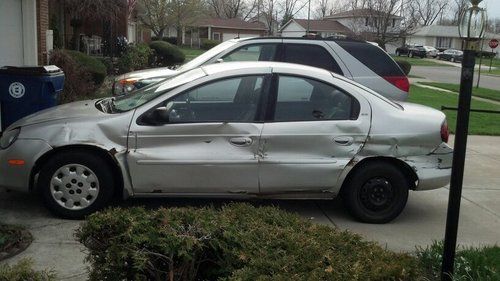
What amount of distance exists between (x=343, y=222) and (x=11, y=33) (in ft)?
31.0

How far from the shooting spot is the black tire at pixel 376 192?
19.0 feet

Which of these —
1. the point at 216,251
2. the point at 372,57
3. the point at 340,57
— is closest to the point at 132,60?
the point at 340,57

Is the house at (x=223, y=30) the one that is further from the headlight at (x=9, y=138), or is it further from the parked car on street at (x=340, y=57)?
the headlight at (x=9, y=138)

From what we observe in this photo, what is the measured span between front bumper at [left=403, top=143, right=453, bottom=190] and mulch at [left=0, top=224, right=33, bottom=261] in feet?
12.1

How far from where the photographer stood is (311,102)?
584cm

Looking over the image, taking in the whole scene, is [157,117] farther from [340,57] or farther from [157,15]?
[157,15]

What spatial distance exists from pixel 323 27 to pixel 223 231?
81.4 metres

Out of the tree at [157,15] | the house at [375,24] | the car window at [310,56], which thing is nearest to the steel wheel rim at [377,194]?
the car window at [310,56]

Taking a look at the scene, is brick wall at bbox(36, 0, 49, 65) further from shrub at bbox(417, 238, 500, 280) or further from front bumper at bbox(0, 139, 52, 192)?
shrub at bbox(417, 238, 500, 280)

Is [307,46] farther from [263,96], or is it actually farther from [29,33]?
[29,33]

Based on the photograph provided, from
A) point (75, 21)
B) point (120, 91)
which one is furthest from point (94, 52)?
point (120, 91)

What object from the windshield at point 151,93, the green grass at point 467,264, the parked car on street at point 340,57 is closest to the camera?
the green grass at point 467,264

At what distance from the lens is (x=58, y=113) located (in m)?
5.77

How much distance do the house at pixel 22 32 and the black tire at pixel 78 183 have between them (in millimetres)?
7668
